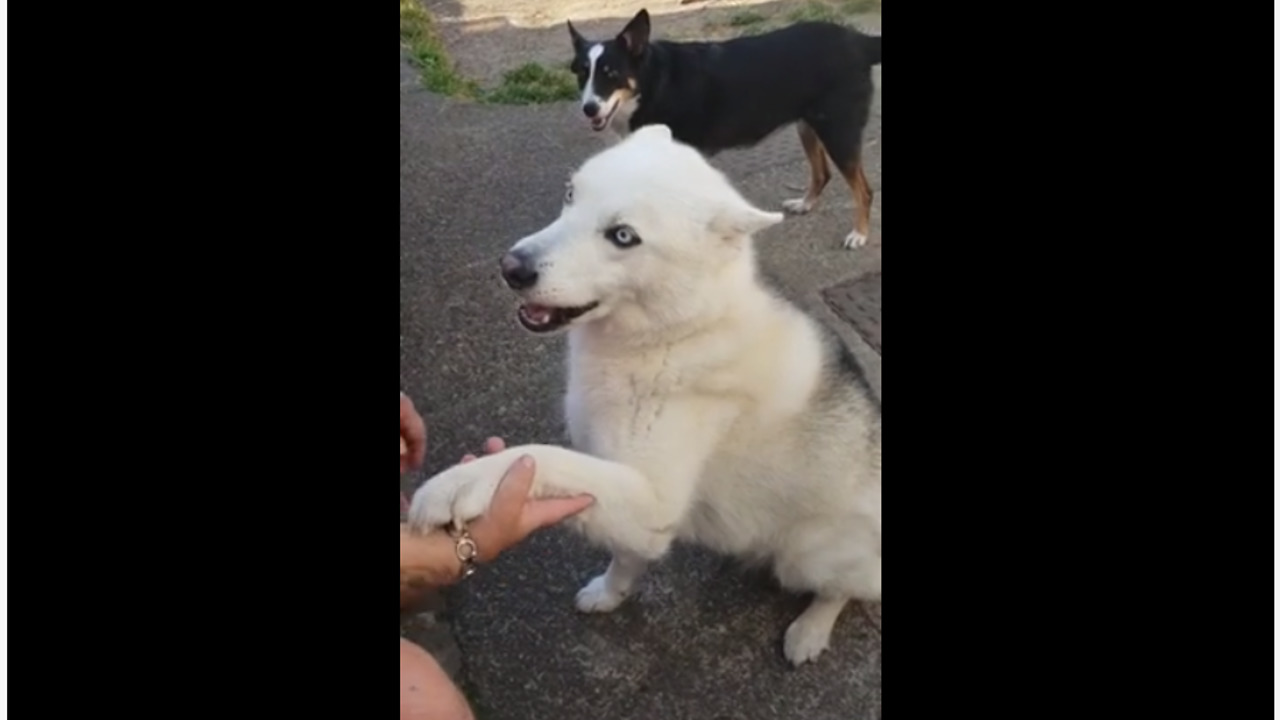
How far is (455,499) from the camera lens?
3.92ft

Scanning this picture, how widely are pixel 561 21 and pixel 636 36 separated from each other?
1.09 ft

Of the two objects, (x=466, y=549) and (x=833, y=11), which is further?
(x=833, y=11)

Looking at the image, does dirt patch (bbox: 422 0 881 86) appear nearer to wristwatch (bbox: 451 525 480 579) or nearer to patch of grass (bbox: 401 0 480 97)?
patch of grass (bbox: 401 0 480 97)

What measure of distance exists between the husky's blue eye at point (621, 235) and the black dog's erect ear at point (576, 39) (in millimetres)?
603

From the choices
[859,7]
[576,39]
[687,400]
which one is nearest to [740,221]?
[687,400]

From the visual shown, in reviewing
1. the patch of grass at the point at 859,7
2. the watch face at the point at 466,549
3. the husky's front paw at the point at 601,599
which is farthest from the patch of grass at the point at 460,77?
the husky's front paw at the point at 601,599

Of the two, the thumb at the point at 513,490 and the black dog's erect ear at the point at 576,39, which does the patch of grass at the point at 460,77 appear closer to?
the black dog's erect ear at the point at 576,39

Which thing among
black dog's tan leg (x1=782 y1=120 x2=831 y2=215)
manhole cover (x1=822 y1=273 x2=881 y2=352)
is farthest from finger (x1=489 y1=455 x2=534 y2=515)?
black dog's tan leg (x1=782 y1=120 x2=831 y2=215)

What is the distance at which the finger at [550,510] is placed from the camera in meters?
Result: 1.20

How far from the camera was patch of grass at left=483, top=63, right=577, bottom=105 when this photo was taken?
1.72 meters

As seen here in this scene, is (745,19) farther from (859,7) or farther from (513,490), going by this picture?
(513,490)
